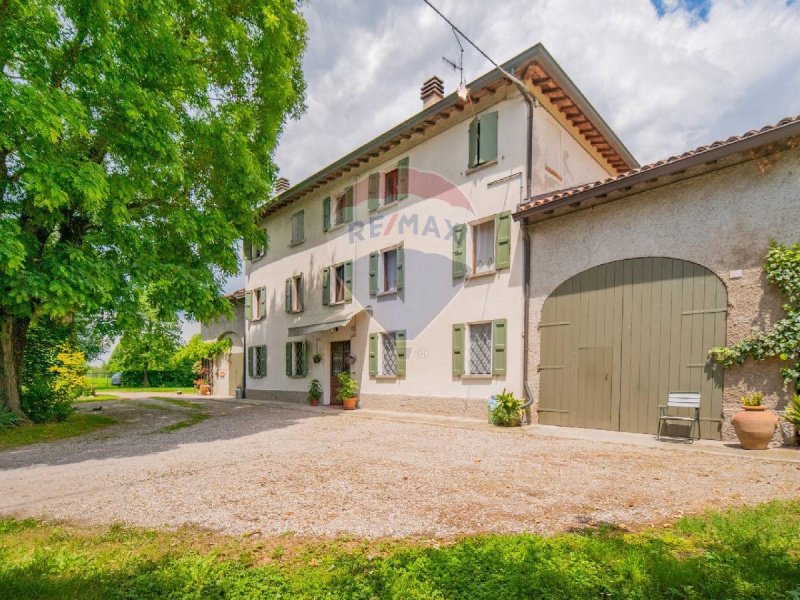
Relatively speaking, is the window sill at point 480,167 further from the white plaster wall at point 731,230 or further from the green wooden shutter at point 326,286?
the green wooden shutter at point 326,286

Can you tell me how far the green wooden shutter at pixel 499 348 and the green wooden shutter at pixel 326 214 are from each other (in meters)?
7.97

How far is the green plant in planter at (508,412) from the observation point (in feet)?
31.1

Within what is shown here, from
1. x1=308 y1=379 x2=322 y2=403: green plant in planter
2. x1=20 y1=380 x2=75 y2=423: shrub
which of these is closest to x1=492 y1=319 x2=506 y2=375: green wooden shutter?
x1=308 y1=379 x2=322 y2=403: green plant in planter

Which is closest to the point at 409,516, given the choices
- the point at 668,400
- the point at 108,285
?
Answer: the point at 668,400

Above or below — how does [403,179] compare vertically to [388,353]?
above

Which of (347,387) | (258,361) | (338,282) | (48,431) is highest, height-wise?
(338,282)

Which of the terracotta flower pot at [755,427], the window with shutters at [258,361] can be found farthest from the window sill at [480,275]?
the window with shutters at [258,361]

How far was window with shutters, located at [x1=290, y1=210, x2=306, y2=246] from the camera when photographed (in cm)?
1705

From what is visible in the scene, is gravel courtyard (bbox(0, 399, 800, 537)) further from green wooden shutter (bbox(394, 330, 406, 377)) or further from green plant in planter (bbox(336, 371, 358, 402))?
green plant in planter (bbox(336, 371, 358, 402))

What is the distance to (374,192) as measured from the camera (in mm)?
13875

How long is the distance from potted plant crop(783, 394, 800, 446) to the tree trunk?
580 inches

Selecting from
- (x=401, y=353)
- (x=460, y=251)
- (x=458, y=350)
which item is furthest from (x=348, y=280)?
(x=458, y=350)

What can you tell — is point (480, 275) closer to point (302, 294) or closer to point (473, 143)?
point (473, 143)

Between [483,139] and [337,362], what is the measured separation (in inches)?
345
